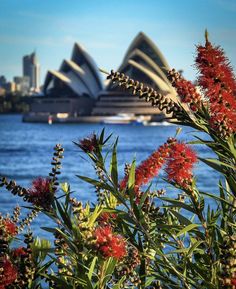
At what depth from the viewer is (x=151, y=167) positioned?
2.13 meters

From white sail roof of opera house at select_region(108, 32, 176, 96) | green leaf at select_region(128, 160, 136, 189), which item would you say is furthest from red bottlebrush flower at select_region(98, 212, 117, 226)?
white sail roof of opera house at select_region(108, 32, 176, 96)

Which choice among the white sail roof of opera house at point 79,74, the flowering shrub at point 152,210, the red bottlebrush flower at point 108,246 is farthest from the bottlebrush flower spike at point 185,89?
the white sail roof of opera house at point 79,74

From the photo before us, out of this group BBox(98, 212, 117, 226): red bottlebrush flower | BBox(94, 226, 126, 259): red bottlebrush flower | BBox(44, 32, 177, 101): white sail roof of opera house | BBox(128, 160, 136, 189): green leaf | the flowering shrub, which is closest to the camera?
BBox(94, 226, 126, 259): red bottlebrush flower

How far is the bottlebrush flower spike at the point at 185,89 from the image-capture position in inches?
69.8

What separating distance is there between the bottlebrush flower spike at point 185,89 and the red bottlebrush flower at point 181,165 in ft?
0.51

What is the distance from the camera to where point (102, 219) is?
6.93 feet

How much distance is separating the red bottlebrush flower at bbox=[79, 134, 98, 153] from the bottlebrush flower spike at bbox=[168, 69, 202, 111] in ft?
0.87

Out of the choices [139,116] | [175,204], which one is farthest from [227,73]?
[139,116]

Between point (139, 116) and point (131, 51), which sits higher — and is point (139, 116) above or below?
below

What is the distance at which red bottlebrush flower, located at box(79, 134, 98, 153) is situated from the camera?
189cm

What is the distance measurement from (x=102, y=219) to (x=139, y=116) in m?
94.2

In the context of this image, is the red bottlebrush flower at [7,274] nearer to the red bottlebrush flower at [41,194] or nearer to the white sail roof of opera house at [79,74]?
the red bottlebrush flower at [41,194]

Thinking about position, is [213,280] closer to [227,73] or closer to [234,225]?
[234,225]

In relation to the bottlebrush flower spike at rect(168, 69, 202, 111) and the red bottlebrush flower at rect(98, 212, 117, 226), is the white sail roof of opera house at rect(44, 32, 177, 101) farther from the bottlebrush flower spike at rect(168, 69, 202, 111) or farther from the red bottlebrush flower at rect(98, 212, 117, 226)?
the bottlebrush flower spike at rect(168, 69, 202, 111)
